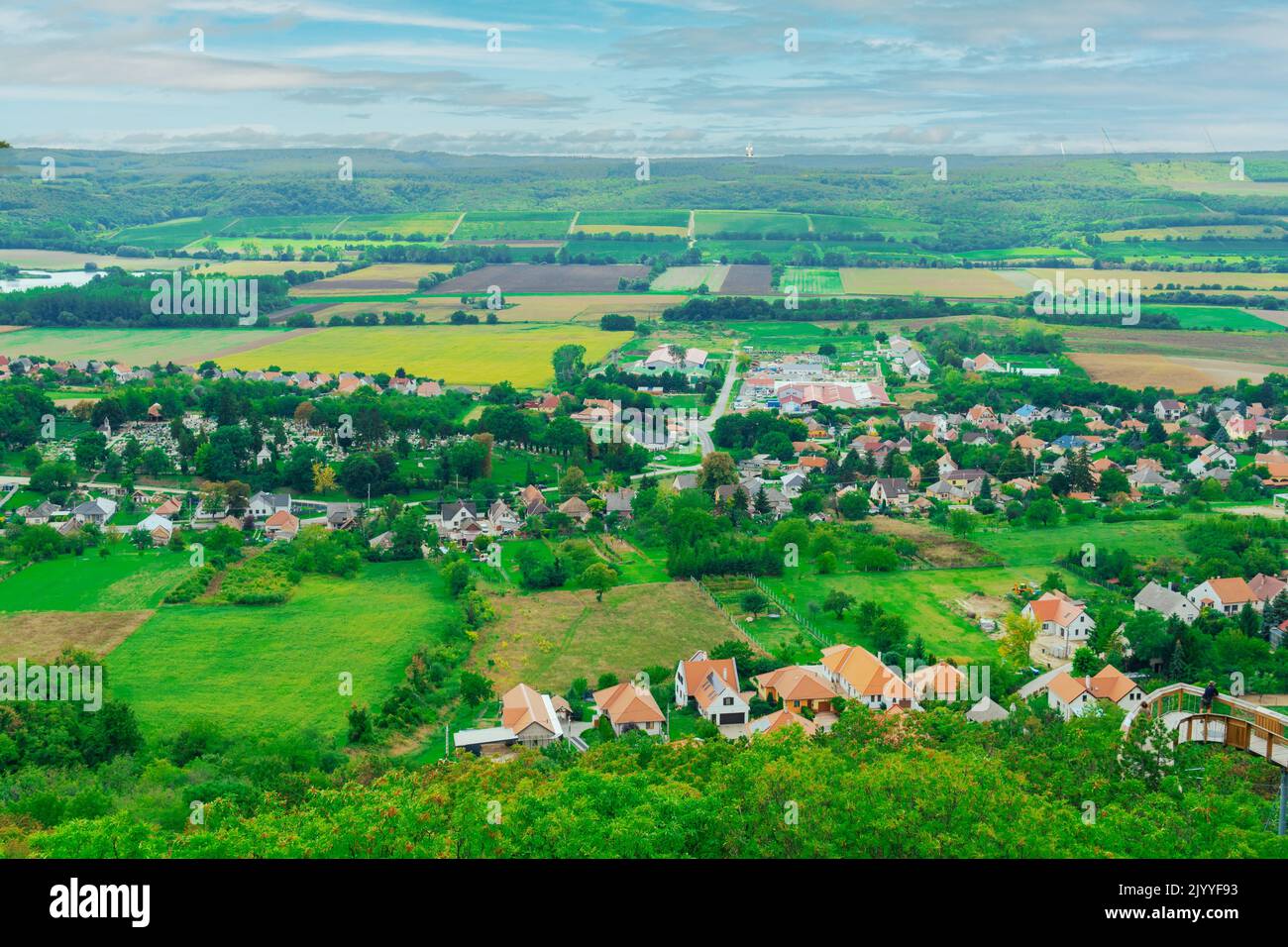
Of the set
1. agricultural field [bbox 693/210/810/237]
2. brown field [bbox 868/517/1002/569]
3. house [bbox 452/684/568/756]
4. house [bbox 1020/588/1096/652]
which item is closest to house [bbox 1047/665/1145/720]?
house [bbox 1020/588/1096/652]

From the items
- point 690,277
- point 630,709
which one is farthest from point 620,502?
point 690,277

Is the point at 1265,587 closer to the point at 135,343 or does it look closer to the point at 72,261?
the point at 135,343

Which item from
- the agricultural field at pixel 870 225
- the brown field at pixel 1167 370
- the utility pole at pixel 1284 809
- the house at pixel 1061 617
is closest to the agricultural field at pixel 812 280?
the agricultural field at pixel 870 225

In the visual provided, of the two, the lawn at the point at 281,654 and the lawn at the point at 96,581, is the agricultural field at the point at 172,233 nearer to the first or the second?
the lawn at the point at 96,581
